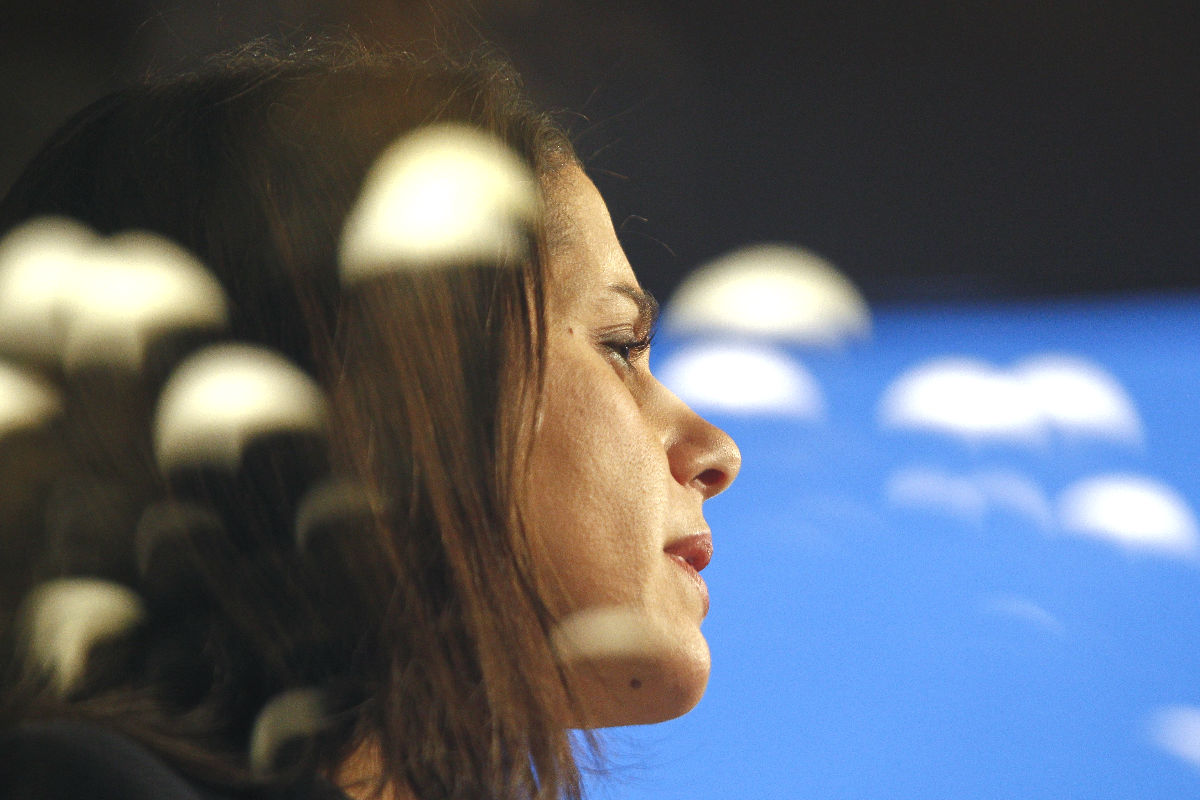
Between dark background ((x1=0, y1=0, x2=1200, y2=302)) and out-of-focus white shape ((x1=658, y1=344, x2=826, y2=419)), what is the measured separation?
0.19 feet

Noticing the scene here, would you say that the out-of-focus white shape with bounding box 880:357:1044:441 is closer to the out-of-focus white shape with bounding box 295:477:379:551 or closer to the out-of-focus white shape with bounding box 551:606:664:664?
the out-of-focus white shape with bounding box 551:606:664:664

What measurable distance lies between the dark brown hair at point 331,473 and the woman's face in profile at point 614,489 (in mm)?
20

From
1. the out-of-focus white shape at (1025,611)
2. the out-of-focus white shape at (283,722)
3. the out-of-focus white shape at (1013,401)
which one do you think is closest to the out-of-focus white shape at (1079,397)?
the out-of-focus white shape at (1013,401)

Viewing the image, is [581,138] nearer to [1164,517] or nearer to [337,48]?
[337,48]

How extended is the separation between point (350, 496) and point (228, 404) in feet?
0.26

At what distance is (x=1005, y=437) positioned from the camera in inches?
24.1

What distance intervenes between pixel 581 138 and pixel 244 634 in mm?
377

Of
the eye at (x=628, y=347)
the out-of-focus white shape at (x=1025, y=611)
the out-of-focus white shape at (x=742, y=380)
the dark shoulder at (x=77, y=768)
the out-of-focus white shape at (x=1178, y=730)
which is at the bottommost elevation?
the dark shoulder at (x=77, y=768)

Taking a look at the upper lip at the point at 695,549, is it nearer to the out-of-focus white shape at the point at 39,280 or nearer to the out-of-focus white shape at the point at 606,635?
the out-of-focus white shape at the point at 606,635

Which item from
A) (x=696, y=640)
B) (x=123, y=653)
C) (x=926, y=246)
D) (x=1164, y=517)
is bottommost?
(x=123, y=653)

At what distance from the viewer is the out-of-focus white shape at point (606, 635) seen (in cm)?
55

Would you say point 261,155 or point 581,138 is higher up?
point 581,138

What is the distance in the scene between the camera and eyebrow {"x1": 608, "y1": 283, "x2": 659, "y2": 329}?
63 cm

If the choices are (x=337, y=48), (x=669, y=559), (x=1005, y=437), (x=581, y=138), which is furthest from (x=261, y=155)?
→ (x=1005, y=437)
